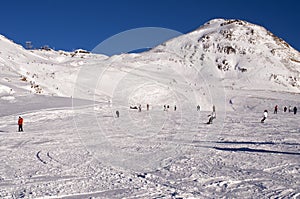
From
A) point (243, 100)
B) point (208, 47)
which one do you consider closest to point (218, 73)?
point (208, 47)

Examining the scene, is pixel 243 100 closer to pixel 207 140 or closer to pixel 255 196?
pixel 207 140

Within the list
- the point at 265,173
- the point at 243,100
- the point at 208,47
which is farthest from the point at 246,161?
the point at 208,47

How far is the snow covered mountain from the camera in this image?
60812 millimetres

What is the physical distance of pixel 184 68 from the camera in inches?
2525

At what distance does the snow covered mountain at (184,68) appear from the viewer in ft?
200

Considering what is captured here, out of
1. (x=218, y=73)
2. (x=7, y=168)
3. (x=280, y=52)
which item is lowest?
(x=7, y=168)

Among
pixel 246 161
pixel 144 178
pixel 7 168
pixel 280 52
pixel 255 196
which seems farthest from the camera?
pixel 280 52

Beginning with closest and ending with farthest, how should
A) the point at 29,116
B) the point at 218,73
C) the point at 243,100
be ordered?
the point at 29,116
the point at 243,100
the point at 218,73

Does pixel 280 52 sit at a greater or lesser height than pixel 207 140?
greater

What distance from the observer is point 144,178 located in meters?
11.3

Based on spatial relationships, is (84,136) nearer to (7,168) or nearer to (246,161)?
(7,168)

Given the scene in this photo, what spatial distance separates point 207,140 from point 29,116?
72.5 feet

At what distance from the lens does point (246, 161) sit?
46.8 ft

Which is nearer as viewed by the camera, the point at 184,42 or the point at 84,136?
the point at 84,136
